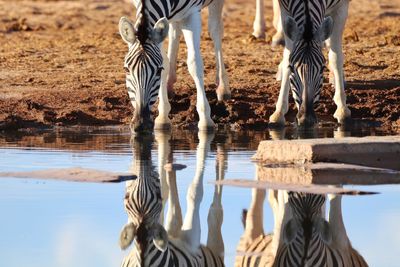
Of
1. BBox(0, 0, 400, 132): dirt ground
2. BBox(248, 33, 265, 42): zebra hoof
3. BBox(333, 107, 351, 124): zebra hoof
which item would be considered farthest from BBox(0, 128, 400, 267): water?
BBox(248, 33, 265, 42): zebra hoof

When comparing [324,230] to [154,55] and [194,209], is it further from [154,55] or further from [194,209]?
[154,55]

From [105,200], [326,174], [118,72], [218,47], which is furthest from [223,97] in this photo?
[105,200]

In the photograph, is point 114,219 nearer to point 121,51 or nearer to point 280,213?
point 280,213

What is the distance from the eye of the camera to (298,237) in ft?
30.5

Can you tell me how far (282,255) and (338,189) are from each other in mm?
1985

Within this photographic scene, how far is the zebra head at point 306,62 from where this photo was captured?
15000 millimetres

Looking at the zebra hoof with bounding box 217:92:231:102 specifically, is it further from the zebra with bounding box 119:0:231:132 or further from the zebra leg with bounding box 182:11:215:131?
the zebra leg with bounding box 182:11:215:131

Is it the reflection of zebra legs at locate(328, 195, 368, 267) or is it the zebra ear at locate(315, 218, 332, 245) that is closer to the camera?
the reflection of zebra legs at locate(328, 195, 368, 267)

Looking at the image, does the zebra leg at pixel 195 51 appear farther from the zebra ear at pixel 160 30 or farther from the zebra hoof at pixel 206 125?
the zebra ear at pixel 160 30

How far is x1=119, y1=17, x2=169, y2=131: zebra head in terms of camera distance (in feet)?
46.8

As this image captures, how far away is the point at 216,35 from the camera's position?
A: 55.6ft

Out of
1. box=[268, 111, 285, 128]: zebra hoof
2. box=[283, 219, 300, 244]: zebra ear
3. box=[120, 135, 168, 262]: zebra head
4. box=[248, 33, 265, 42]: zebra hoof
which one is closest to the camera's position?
box=[120, 135, 168, 262]: zebra head

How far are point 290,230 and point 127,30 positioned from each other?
17.2 ft

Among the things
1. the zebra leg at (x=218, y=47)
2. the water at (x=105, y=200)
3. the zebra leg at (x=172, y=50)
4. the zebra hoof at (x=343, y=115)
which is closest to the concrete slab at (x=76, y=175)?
the water at (x=105, y=200)
